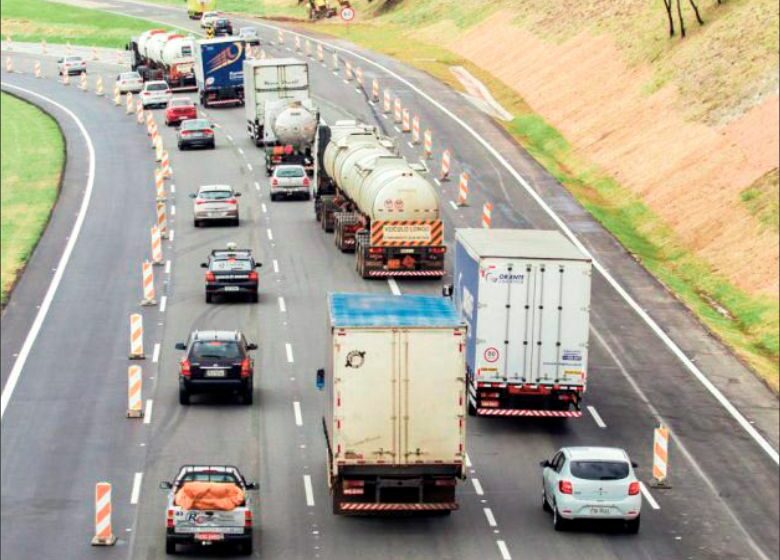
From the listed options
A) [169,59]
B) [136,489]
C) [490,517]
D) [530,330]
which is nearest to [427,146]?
[169,59]

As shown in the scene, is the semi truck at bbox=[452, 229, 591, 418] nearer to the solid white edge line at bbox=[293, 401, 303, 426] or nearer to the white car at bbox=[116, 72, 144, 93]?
the solid white edge line at bbox=[293, 401, 303, 426]

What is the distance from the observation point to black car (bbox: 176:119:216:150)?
89831 millimetres

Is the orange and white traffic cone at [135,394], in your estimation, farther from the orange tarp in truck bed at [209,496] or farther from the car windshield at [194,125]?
the car windshield at [194,125]

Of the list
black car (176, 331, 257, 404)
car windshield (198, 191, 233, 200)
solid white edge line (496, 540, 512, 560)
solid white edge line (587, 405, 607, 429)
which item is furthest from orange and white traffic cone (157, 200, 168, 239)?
solid white edge line (496, 540, 512, 560)

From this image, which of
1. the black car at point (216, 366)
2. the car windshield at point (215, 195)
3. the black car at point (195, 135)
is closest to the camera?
the black car at point (216, 366)

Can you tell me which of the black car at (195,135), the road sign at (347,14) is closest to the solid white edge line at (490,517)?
the black car at (195,135)

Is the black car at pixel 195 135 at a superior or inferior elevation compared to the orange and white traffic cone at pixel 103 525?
inferior

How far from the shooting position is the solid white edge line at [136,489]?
37.8 m

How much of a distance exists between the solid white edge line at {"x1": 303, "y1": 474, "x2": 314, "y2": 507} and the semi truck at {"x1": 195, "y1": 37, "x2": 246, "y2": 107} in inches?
2618

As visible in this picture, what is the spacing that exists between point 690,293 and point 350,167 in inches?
495

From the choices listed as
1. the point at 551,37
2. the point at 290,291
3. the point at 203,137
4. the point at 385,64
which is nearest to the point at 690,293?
the point at 290,291

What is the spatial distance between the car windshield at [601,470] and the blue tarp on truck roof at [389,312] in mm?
3584

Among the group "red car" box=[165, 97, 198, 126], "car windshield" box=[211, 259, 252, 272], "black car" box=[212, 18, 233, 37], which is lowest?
"black car" box=[212, 18, 233, 37]

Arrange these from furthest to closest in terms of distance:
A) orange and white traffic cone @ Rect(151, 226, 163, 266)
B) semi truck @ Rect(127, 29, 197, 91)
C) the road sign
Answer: the road sign < semi truck @ Rect(127, 29, 197, 91) < orange and white traffic cone @ Rect(151, 226, 163, 266)
